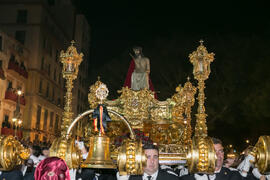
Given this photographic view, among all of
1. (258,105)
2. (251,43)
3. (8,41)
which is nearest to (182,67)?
(251,43)

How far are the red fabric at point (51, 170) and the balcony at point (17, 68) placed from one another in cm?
2795

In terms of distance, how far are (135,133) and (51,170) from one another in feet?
28.7

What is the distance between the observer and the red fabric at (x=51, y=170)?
4023 mm

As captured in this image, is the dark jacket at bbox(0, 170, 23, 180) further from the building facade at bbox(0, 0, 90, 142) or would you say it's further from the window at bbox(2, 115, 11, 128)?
the building facade at bbox(0, 0, 90, 142)

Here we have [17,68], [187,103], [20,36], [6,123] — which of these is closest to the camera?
[187,103]

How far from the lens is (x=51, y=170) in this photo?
405 centimetres

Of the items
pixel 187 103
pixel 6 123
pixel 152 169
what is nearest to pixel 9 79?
pixel 6 123

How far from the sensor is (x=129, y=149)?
176 inches

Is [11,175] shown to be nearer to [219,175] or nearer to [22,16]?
[219,175]

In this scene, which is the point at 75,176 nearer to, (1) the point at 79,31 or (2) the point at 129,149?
(2) the point at 129,149

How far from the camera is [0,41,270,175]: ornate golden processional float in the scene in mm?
4465

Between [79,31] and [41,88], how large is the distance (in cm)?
1600

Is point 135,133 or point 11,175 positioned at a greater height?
point 135,133

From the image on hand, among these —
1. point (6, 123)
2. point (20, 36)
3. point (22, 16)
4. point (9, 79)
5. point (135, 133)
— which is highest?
point (22, 16)
